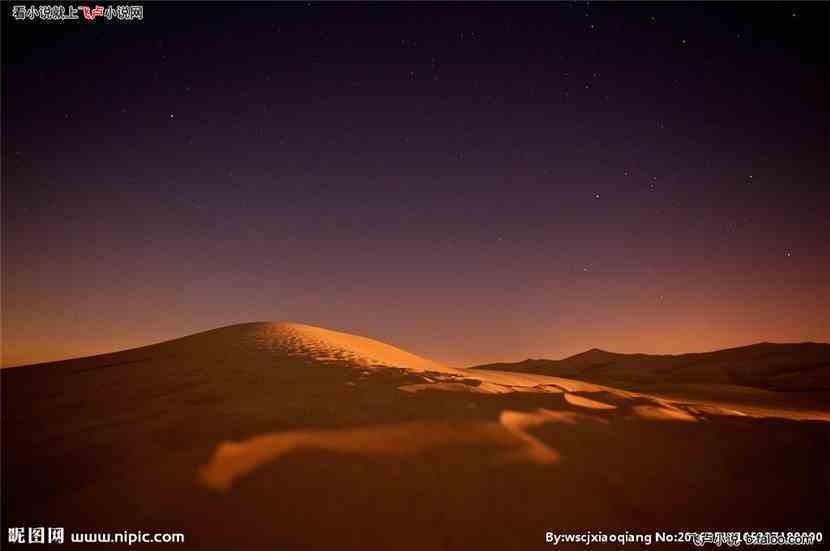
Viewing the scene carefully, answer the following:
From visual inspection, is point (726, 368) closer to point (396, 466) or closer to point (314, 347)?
point (314, 347)

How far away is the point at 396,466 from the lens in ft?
10.3

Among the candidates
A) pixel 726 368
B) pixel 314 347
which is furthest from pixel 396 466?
pixel 726 368

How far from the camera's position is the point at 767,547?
2.96 m

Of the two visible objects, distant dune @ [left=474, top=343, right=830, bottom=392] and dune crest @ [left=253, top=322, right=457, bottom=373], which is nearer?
dune crest @ [left=253, top=322, right=457, bottom=373]

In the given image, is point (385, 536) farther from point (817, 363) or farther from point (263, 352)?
point (817, 363)

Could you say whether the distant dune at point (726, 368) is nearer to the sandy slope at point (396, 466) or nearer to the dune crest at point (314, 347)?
the dune crest at point (314, 347)

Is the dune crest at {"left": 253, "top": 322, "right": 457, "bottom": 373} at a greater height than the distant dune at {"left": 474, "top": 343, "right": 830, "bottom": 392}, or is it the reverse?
the dune crest at {"left": 253, "top": 322, "right": 457, "bottom": 373}

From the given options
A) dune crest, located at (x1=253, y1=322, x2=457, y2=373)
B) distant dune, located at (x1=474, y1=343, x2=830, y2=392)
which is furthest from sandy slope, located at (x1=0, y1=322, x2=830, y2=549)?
A: distant dune, located at (x1=474, y1=343, x2=830, y2=392)

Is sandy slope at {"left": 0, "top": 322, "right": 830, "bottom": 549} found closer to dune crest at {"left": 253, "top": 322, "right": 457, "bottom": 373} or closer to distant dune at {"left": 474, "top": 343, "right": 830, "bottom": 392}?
dune crest at {"left": 253, "top": 322, "right": 457, "bottom": 373}

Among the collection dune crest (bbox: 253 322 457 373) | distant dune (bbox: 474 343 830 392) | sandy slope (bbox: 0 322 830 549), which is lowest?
distant dune (bbox: 474 343 830 392)

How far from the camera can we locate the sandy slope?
2650 millimetres

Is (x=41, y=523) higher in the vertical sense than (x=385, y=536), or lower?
higher

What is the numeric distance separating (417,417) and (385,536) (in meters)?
1.52

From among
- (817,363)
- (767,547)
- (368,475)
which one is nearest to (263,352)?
(368,475)
